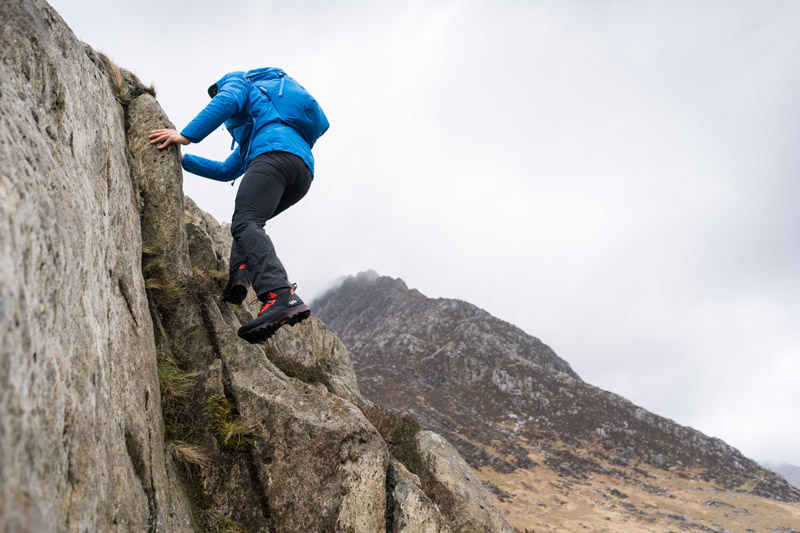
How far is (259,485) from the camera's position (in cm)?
476

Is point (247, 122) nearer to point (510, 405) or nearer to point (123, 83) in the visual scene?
point (123, 83)

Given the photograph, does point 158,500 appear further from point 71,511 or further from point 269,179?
point 269,179

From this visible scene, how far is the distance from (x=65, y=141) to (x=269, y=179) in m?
2.16

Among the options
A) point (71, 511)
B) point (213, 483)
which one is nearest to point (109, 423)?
point (71, 511)

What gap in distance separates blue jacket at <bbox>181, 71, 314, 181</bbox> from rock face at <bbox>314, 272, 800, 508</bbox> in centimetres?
3245

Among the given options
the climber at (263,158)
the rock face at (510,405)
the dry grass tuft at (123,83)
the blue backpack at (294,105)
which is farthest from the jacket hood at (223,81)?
the rock face at (510,405)

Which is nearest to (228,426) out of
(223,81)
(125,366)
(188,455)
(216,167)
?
(188,455)

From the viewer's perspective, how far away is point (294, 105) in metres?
5.58

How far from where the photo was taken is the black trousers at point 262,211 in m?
5.05

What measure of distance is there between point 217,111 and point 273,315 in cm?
289

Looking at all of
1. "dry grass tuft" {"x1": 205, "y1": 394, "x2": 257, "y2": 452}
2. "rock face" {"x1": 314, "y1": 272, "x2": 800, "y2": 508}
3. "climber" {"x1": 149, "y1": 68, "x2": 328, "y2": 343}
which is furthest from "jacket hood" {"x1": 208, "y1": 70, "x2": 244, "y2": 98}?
"rock face" {"x1": 314, "y1": 272, "x2": 800, "y2": 508}

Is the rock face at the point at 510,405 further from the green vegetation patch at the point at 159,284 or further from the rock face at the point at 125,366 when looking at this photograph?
the green vegetation patch at the point at 159,284

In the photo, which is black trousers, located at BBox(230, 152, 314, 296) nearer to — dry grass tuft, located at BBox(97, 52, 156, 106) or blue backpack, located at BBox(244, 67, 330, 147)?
blue backpack, located at BBox(244, 67, 330, 147)

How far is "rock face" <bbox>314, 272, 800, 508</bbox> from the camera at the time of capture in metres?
36.5
